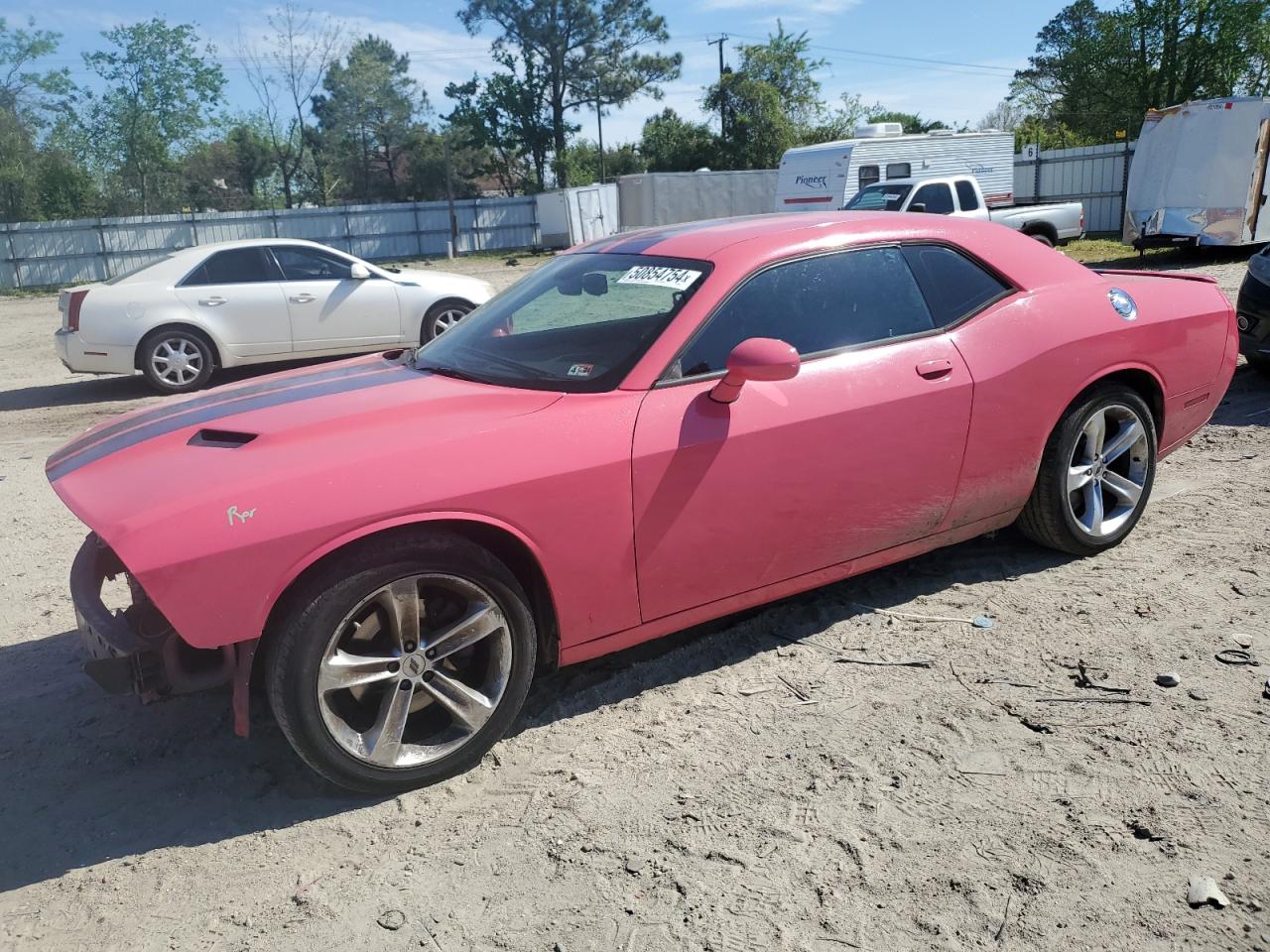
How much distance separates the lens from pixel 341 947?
2412 mm

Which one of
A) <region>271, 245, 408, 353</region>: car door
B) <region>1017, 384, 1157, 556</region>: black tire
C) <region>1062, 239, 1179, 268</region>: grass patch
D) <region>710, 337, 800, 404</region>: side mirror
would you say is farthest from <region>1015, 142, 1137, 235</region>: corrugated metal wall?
<region>710, 337, 800, 404</region>: side mirror

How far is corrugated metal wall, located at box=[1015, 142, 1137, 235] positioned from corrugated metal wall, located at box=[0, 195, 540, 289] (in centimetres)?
1743

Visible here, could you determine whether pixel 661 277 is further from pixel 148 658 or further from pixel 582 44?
pixel 582 44

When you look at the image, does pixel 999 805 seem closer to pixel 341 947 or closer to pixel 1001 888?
pixel 1001 888

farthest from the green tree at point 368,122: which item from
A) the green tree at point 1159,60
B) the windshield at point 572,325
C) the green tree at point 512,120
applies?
the windshield at point 572,325

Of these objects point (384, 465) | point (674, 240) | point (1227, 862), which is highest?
point (674, 240)

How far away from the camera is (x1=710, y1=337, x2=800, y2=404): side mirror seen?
10.2ft

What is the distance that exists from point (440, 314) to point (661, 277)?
8126mm

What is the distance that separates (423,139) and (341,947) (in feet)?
194

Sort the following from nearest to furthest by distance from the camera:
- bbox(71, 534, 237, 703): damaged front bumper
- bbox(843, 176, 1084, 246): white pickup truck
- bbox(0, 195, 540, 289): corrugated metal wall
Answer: bbox(71, 534, 237, 703): damaged front bumper, bbox(843, 176, 1084, 246): white pickup truck, bbox(0, 195, 540, 289): corrugated metal wall

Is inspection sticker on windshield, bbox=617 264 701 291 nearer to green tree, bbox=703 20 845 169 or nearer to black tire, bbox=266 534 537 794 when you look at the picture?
black tire, bbox=266 534 537 794

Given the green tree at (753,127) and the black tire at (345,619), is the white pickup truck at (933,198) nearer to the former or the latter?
the black tire at (345,619)

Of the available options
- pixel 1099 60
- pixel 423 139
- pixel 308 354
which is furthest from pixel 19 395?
pixel 423 139

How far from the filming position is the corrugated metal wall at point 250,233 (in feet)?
98.6
